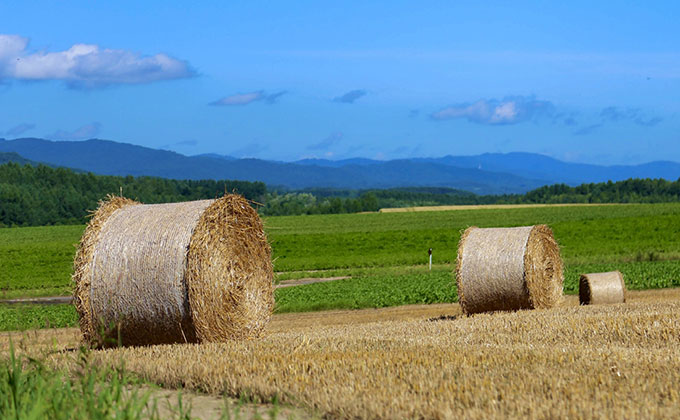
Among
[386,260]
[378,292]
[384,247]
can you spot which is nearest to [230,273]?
[378,292]

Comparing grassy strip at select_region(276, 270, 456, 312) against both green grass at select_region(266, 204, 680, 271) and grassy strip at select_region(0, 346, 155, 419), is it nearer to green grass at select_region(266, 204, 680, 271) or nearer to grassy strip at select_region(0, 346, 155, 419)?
green grass at select_region(266, 204, 680, 271)

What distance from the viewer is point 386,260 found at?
40.5 meters

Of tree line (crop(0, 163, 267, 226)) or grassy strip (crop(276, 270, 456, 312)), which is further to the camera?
tree line (crop(0, 163, 267, 226))

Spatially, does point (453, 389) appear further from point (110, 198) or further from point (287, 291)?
point (287, 291)

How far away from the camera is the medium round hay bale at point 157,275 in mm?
10852

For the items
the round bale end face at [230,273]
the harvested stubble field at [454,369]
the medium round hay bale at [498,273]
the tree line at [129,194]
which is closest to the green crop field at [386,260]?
the round bale end face at [230,273]

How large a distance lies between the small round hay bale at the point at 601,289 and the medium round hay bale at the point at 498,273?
8.62 feet

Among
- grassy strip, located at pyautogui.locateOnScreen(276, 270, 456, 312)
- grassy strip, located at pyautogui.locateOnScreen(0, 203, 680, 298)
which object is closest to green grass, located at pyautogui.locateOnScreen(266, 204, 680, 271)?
grassy strip, located at pyautogui.locateOnScreen(0, 203, 680, 298)

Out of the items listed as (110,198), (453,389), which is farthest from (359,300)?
(453,389)

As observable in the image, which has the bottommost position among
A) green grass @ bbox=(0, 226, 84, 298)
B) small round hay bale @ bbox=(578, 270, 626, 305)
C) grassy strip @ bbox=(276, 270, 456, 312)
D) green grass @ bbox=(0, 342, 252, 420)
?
green grass @ bbox=(0, 226, 84, 298)

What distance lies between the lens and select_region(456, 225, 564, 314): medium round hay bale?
1672 cm

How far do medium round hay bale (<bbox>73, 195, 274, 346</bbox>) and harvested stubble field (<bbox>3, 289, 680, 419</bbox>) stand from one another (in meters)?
0.44

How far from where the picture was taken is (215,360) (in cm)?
912

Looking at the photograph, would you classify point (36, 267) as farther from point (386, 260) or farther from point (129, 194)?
point (129, 194)
